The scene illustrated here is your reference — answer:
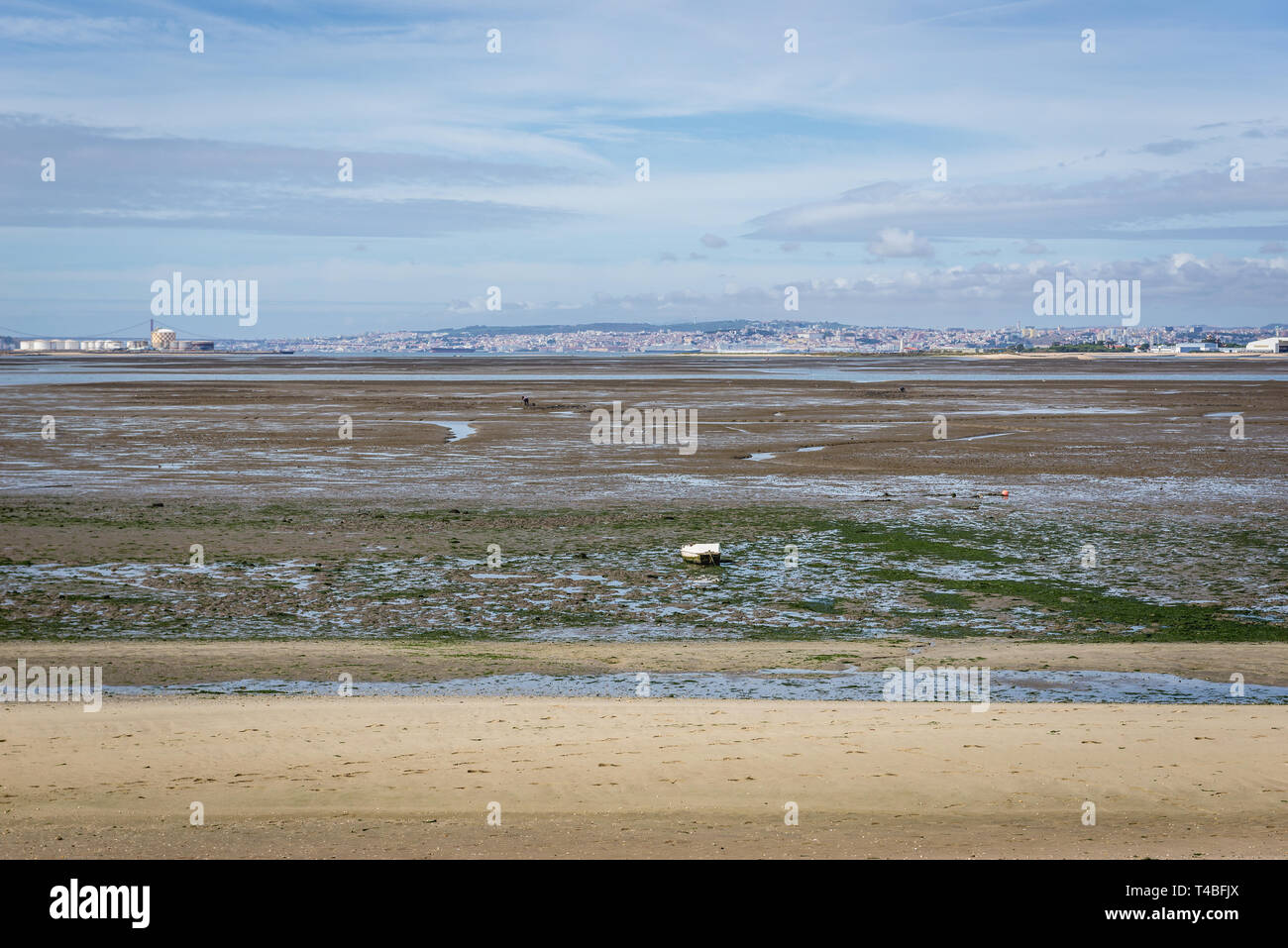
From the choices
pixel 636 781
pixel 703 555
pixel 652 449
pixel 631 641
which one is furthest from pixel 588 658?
pixel 652 449

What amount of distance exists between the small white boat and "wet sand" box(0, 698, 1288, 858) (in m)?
8.92

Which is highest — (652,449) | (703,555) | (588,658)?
(652,449)

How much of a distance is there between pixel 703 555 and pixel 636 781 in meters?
11.6

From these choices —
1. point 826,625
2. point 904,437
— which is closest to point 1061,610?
point 826,625

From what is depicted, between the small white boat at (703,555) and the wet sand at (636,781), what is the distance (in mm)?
8923

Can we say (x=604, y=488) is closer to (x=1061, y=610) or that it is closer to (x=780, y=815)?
(x=1061, y=610)

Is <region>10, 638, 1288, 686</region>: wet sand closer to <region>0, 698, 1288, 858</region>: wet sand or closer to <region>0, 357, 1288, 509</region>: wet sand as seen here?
<region>0, 698, 1288, 858</region>: wet sand

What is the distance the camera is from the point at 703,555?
20719mm

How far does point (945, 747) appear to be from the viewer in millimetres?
10094

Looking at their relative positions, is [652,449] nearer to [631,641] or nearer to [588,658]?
[631,641]

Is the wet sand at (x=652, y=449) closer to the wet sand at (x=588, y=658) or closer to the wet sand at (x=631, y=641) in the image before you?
the wet sand at (x=631, y=641)

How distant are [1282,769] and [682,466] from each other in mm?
26349

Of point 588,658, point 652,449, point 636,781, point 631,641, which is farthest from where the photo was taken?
point 652,449

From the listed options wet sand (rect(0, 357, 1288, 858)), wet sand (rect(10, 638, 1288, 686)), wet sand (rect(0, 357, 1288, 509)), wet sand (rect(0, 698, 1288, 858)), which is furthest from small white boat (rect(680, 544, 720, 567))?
wet sand (rect(0, 698, 1288, 858))
